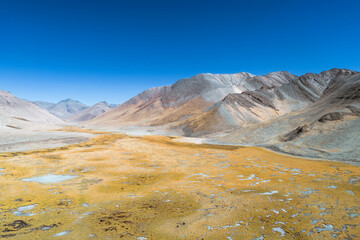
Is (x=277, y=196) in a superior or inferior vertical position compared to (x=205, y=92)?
inferior

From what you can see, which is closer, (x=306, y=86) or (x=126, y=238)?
(x=126, y=238)

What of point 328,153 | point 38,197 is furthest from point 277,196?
point 328,153

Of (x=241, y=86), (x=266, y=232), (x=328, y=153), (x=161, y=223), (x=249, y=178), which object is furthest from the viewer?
(x=241, y=86)

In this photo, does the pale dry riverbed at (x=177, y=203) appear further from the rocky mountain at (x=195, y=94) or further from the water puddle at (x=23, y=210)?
the rocky mountain at (x=195, y=94)

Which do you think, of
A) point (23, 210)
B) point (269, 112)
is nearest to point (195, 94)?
point (269, 112)

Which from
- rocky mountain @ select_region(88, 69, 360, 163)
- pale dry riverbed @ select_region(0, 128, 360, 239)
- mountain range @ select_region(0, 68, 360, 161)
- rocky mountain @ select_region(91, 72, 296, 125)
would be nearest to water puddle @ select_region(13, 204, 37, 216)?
pale dry riverbed @ select_region(0, 128, 360, 239)

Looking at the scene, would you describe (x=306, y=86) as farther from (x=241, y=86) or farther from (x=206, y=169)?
(x=206, y=169)
